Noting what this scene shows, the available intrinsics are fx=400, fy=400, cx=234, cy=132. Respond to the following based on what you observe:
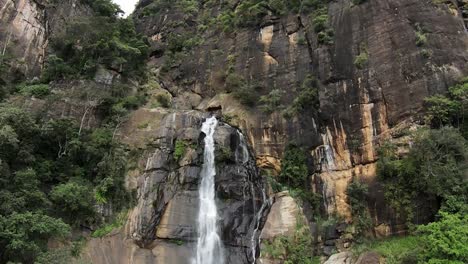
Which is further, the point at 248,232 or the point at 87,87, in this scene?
the point at 87,87

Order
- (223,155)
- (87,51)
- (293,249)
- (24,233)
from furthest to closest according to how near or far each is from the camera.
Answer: (87,51)
(223,155)
(293,249)
(24,233)

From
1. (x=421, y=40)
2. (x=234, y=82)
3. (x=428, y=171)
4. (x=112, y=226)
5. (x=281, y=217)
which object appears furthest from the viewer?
(x=234, y=82)

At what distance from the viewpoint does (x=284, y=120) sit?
20.9 m

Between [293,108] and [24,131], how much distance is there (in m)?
12.6

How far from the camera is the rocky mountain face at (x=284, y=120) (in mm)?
17031

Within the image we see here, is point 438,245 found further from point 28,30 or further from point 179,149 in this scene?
point 28,30

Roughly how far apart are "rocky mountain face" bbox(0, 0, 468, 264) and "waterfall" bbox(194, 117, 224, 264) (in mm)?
316

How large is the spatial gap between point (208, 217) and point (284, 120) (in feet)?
21.8

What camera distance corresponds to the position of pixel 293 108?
68.1 ft

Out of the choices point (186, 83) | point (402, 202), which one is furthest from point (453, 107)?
point (186, 83)

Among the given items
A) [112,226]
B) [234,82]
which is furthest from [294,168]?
[112,226]

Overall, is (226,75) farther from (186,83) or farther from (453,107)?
(453,107)

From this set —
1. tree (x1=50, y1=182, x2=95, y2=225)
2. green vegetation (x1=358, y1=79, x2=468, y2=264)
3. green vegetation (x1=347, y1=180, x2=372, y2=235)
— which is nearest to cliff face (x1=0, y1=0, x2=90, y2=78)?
tree (x1=50, y1=182, x2=95, y2=225)

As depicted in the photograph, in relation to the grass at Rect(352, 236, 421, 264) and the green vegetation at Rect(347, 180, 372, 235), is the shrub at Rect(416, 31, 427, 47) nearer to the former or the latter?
the green vegetation at Rect(347, 180, 372, 235)
